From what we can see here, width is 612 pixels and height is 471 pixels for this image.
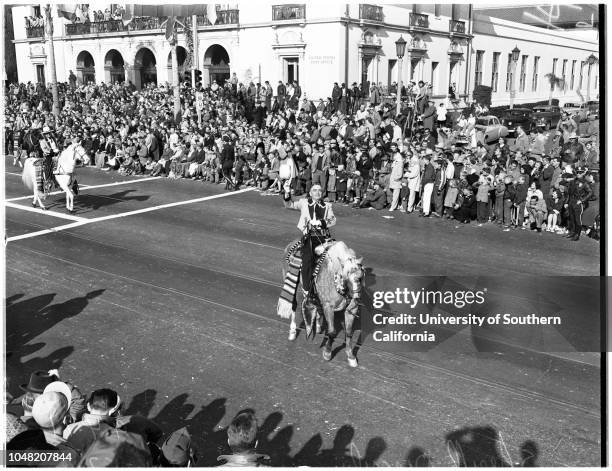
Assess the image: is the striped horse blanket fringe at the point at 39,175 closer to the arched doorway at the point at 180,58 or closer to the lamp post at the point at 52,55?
the lamp post at the point at 52,55

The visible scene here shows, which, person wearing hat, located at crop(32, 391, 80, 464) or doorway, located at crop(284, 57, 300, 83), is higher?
doorway, located at crop(284, 57, 300, 83)

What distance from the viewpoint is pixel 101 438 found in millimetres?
3826

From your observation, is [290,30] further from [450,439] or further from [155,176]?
[450,439]

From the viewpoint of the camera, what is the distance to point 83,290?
10.3 m

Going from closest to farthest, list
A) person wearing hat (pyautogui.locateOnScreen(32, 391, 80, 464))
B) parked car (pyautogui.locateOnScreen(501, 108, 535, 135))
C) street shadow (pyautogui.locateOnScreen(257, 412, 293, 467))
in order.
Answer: person wearing hat (pyautogui.locateOnScreen(32, 391, 80, 464))
street shadow (pyautogui.locateOnScreen(257, 412, 293, 467))
parked car (pyautogui.locateOnScreen(501, 108, 535, 135))

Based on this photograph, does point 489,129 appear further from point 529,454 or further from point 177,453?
point 177,453

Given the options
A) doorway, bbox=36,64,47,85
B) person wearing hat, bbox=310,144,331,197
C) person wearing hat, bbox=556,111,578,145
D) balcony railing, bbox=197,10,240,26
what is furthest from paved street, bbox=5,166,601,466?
doorway, bbox=36,64,47,85

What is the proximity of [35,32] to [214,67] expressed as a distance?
705 inches

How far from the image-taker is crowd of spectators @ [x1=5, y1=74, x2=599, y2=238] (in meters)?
15.2

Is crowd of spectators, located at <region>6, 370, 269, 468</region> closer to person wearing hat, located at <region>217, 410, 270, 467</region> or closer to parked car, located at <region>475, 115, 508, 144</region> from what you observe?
person wearing hat, located at <region>217, 410, 270, 467</region>

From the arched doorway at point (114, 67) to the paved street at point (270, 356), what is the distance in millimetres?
30983

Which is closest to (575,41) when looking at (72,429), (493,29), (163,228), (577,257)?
(493,29)

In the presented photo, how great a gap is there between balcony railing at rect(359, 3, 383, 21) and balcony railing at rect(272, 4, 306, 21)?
296 centimetres

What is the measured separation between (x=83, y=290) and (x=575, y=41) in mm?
40684
